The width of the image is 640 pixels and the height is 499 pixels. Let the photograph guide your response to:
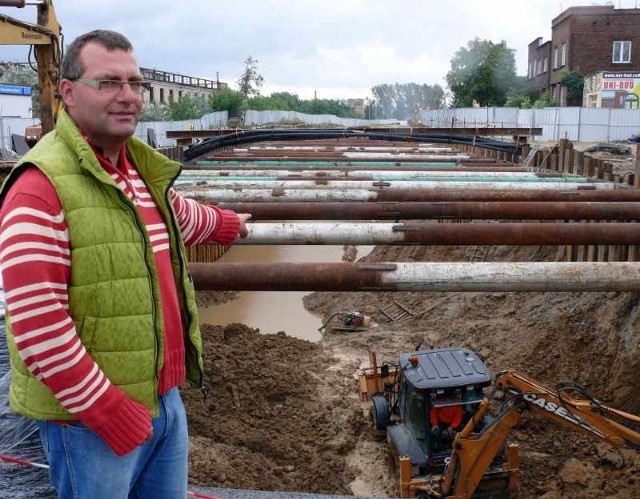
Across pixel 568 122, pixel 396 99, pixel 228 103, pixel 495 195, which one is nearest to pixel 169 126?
pixel 568 122

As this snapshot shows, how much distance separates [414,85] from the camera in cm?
9988

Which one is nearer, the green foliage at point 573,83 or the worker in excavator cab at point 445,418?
the worker in excavator cab at point 445,418

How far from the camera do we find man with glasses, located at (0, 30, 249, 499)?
1.68 meters

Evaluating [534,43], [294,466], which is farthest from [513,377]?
[534,43]

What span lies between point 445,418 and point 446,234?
228 cm

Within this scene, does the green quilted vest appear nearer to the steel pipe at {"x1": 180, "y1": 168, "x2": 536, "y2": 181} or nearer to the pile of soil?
the pile of soil

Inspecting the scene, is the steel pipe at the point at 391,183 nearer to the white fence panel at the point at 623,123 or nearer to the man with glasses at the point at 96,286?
the man with glasses at the point at 96,286

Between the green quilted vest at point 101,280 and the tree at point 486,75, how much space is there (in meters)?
46.1

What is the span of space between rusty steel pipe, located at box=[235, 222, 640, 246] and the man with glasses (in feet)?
7.60

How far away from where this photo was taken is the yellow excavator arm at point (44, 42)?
9.30 metres

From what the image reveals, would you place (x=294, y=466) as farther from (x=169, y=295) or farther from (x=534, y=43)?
(x=534, y=43)

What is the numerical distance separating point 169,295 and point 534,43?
51.8 metres

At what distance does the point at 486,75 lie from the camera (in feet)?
150

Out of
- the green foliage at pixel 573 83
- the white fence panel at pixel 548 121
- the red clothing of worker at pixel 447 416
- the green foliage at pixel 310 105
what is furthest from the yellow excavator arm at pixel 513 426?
the green foliage at pixel 310 105
